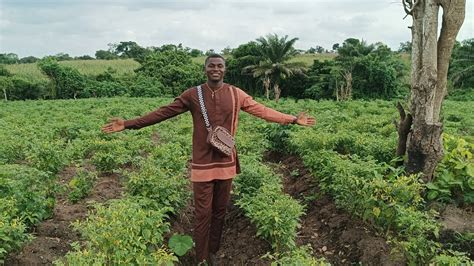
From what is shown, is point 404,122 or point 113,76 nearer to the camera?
point 404,122

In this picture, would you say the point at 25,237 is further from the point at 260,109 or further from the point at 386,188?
the point at 386,188

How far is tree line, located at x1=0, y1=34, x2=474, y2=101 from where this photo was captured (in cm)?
4353

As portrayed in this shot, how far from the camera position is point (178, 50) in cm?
5416

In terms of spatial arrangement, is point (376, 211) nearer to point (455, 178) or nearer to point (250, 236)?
point (250, 236)

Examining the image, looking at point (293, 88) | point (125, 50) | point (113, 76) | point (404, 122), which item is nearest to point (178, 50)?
point (113, 76)

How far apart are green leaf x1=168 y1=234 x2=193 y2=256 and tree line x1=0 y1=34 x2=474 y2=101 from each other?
36.6 m

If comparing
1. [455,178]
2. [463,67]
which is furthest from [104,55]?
[455,178]

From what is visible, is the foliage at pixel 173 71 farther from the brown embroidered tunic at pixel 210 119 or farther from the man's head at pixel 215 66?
the man's head at pixel 215 66

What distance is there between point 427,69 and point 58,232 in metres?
5.40

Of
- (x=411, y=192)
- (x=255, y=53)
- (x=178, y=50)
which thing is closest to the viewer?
(x=411, y=192)

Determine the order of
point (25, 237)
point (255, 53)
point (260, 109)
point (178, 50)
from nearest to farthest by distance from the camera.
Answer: point (25, 237) → point (260, 109) → point (255, 53) → point (178, 50)

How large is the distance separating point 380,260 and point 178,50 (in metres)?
50.9

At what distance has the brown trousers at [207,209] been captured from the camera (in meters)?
5.34

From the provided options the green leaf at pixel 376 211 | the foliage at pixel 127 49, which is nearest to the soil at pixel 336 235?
the green leaf at pixel 376 211
